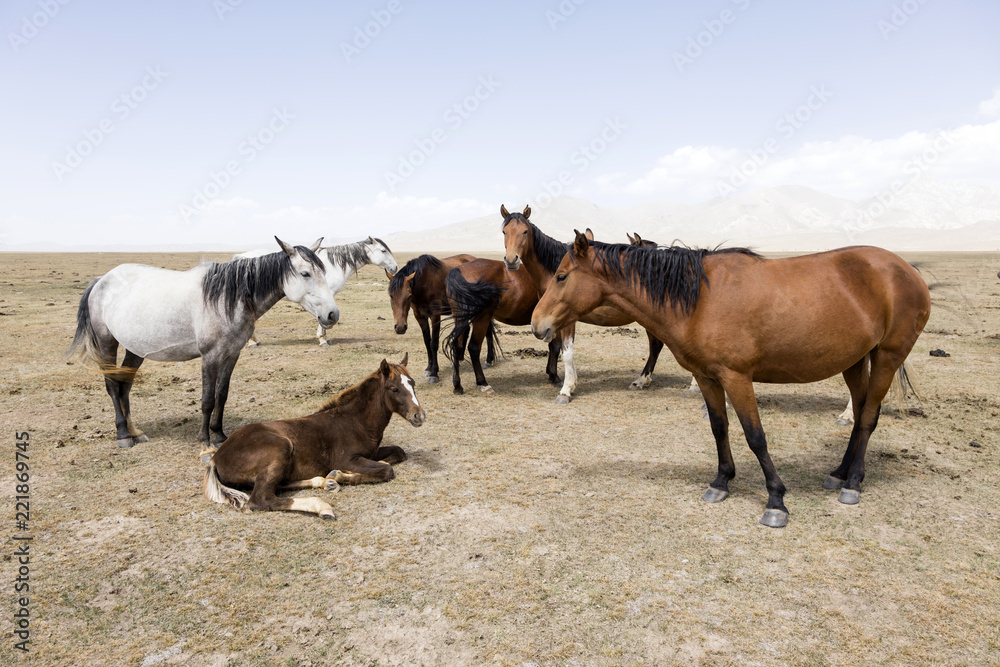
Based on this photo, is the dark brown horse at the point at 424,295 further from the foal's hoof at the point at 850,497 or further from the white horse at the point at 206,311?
the foal's hoof at the point at 850,497

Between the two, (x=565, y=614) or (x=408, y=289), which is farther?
(x=408, y=289)

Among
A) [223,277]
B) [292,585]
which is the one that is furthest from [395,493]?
[223,277]

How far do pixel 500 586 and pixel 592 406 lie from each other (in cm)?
468

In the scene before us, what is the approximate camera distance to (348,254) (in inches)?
544

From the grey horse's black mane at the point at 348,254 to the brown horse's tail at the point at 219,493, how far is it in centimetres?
938

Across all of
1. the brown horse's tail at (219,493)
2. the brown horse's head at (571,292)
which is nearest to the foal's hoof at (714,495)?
the brown horse's head at (571,292)

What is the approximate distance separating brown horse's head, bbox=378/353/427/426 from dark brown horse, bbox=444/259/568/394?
3.40 metres

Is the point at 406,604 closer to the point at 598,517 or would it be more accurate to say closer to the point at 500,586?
the point at 500,586

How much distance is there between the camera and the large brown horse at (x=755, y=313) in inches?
175

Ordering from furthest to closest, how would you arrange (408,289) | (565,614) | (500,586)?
(408,289), (500,586), (565,614)

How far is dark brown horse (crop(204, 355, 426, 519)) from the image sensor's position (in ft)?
15.4

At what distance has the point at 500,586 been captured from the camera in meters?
3.62

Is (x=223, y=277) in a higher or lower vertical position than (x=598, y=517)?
higher

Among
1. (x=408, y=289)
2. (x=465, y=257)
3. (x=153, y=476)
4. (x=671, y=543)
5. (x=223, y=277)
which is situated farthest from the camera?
(x=465, y=257)
